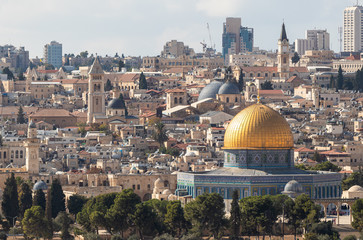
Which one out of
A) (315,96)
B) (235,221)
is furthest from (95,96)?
(235,221)

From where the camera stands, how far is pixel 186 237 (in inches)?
2798

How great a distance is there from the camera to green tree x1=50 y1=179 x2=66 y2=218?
268 feet

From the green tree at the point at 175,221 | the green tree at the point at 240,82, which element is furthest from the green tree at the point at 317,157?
the green tree at the point at 240,82

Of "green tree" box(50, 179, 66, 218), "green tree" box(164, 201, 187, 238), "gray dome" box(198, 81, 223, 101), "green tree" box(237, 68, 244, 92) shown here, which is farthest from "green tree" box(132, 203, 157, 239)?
"green tree" box(237, 68, 244, 92)

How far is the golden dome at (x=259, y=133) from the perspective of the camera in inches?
3302

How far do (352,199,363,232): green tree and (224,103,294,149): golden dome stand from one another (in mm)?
9270

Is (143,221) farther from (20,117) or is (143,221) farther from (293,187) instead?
(20,117)

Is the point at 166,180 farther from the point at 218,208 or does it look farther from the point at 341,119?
the point at 341,119

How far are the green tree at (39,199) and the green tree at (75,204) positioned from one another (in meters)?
1.64

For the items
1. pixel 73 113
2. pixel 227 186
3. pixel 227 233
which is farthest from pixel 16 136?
pixel 227 233

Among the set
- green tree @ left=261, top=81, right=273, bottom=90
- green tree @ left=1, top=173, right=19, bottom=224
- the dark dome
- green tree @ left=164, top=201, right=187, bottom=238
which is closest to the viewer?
green tree @ left=164, top=201, right=187, bottom=238

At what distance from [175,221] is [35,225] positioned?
7722mm

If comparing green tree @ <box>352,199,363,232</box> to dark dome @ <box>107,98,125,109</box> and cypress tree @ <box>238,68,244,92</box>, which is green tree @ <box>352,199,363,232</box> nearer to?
dark dome @ <box>107,98,125,109</box>

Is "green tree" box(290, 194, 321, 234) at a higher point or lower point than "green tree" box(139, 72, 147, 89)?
lower
